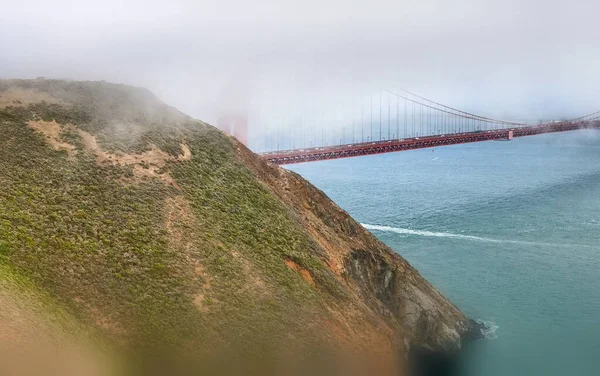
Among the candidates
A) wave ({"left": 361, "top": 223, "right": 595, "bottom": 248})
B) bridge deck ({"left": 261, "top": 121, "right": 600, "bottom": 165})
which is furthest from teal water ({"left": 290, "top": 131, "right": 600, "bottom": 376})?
bridge deck ({"left": 261, "top": 121, "right": 600, "bottom": 165})

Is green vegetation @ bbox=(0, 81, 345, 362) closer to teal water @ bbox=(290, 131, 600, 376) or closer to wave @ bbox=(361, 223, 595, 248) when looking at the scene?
teal water @ bbox=(290, 131, 600, 376)

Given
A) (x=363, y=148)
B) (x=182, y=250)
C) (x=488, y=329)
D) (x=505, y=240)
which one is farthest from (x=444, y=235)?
(x=182, y=250)

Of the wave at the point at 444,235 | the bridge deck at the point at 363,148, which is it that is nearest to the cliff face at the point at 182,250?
the bridge deck at the point at 363,148

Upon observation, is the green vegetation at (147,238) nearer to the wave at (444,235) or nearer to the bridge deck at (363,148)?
the bridge deck at (363,148)

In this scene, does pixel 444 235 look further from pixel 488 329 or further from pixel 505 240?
pixel 488 329

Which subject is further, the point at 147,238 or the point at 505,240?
the point at 505,240

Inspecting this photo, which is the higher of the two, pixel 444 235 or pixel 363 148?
pixel 363 148
